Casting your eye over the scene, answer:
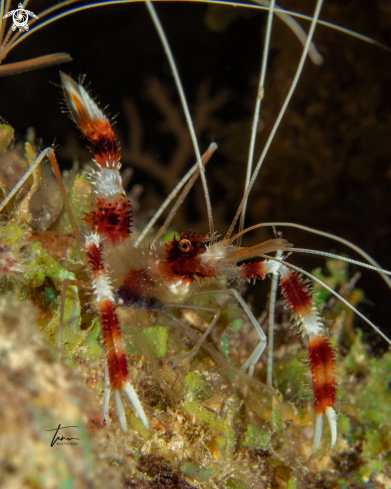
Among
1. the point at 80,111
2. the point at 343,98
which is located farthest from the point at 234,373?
the point at 343,98

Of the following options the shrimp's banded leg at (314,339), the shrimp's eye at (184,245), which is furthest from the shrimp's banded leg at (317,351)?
the shrimp's eye at (184,245)

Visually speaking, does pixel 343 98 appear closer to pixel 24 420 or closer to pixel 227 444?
pixel 227 444

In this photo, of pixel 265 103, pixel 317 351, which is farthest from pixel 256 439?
pixel 265 103

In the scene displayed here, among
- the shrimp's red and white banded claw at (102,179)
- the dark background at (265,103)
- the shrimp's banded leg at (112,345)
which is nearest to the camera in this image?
the shrimp's banded leg at (112,345)

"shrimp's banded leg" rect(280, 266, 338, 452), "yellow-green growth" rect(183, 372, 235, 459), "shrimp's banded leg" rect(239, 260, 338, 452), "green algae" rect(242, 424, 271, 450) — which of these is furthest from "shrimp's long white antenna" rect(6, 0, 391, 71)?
"green algae" rect(242, 424, 271, 450)

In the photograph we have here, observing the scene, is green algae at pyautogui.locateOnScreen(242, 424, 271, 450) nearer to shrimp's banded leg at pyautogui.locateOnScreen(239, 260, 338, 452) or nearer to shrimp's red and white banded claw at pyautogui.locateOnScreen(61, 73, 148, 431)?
shrimp's banded leg at pyautogui.locateOnScreen(239, 260, 338, 452)

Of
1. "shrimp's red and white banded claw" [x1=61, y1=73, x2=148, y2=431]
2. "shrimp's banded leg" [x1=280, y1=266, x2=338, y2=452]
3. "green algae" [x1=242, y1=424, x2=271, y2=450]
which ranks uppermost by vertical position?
"shrimp's red and white banded claw" [x1=61, y1=73, x2=148, y2=431]

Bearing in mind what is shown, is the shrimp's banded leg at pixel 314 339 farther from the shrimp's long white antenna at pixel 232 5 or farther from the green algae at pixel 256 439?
the shrimp's long white antenna at pixel 232 5
